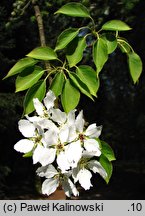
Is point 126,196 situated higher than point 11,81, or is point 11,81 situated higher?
point 11,81

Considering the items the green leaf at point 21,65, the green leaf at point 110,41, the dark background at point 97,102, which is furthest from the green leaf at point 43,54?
the dark background at point 97,102

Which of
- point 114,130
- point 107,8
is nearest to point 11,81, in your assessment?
point 107,8

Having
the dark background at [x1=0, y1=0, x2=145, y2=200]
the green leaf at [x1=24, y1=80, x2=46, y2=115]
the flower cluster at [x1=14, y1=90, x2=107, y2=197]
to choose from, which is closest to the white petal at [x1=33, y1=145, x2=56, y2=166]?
the flower cluster at [x1=14, y1=90, x2=107, y2=197]

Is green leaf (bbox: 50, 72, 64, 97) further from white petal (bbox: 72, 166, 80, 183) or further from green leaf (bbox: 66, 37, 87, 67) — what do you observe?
white petal (bbox: 72, 166, 80, 183)

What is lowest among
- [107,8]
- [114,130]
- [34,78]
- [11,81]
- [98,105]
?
[114,130]

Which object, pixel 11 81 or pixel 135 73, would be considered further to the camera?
pixel 11 81

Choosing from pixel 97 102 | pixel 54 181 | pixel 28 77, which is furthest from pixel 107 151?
pixel 97 102

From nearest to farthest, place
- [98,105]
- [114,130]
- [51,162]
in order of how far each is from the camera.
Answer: [51,162] < [98,105] < [114,130]

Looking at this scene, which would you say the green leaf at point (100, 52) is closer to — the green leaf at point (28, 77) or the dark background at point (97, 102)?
the green leaf at point (28, 77)

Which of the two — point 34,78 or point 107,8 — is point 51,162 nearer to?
point 34,78
